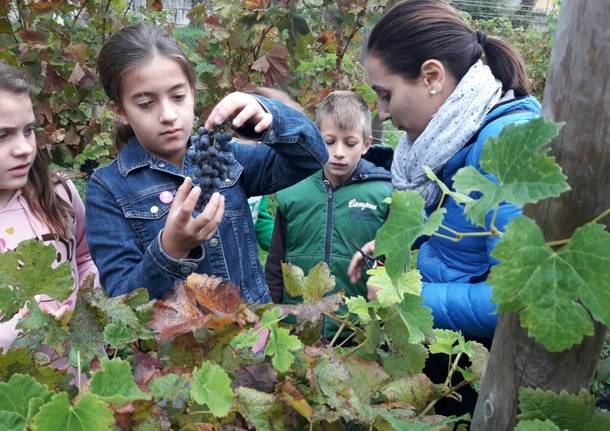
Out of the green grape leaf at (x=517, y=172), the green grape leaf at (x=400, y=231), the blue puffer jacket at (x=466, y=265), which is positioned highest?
the green grape leaf at (x=517, y=172)

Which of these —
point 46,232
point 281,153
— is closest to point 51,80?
point 46,232

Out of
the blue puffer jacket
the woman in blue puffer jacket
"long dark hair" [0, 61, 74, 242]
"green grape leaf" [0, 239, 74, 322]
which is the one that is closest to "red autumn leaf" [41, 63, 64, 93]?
"long dark hair" [0, 61, 74, 242]

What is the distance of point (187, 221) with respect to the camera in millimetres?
1459

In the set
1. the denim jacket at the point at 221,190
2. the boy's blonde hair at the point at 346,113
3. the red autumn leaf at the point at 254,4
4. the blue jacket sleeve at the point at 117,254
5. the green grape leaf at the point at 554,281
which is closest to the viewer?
the green grape leaf at the point at 554,281

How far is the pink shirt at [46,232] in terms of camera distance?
1.93m

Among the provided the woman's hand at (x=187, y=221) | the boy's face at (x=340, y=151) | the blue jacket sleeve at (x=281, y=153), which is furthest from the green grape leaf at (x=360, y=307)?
the boy's face at (x=340, y=151)

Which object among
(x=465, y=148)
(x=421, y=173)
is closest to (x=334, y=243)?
(x=421, y=173)

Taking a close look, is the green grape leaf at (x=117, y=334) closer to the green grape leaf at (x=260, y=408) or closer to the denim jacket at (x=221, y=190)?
the green grape leaf at (x=260, y=408)

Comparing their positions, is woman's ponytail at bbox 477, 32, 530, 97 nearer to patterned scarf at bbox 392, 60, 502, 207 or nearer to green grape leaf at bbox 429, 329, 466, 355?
patterned scarf at bbox 392, 60, 502, 207

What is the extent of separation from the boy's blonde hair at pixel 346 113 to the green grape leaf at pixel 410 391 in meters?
2.08

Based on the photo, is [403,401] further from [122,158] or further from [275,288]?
[275,288]

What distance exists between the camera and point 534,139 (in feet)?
2.01

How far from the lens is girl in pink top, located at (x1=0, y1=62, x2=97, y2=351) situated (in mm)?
1911

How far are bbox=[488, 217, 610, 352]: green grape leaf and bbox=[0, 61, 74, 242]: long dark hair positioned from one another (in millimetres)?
1741
